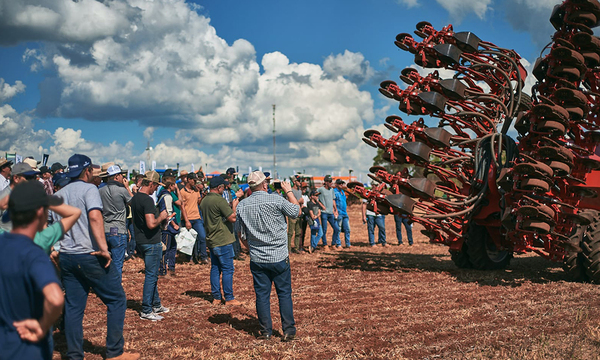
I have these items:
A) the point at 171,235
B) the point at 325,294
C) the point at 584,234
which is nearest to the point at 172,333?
the point at 325,294

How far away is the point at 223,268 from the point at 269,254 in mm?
2035

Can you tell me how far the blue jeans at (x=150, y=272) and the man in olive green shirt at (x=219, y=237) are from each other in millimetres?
861

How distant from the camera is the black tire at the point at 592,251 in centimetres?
848

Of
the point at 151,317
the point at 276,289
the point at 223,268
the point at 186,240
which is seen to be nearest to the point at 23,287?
the point at 276,289

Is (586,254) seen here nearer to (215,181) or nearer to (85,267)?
(215,181)

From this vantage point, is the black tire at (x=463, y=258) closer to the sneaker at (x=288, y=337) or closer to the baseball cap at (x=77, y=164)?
the sneaker at (x=288, y=337)

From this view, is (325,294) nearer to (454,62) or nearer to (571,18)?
(454,62)

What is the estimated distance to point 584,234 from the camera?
28.7 ft

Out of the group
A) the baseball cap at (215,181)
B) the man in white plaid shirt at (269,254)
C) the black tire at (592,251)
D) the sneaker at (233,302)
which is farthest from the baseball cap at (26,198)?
the black tire at (592,251)

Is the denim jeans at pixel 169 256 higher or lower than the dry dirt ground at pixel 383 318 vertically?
higher

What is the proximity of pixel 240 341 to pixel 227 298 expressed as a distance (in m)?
1.87

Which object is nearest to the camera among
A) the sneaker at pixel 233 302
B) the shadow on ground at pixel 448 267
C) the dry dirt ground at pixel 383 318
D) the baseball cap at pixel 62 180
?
the dry dirt ground at pixel 383 318

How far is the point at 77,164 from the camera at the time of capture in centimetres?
486

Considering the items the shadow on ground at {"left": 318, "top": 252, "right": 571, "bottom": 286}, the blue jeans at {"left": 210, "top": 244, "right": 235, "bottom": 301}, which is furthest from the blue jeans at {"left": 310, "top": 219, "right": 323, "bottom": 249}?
the blue jeans at {"left": 210, "top": 244, "right": 235, "bottom": 301}
